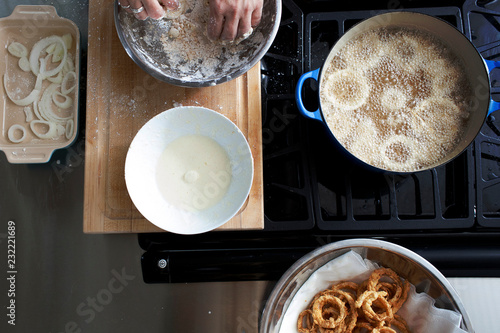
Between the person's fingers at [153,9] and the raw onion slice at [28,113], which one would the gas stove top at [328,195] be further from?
the raw onion slice at [28,113]

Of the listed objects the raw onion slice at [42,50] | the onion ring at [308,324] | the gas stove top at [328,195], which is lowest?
the onion ring at [308,324]

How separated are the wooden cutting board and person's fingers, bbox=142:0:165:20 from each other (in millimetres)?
120

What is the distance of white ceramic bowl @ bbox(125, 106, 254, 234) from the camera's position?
73cm

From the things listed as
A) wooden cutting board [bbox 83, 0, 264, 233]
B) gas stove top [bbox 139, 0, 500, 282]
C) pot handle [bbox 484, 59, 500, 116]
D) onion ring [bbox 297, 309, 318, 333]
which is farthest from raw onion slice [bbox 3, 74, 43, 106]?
pot handle [bbox 484, 59, 500, 116]

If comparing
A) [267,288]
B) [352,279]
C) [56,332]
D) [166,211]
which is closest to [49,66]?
[166,211]

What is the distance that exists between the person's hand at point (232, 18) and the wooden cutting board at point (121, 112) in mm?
89

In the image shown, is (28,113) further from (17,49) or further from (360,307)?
(360,307)

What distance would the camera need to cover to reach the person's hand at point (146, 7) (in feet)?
2.29

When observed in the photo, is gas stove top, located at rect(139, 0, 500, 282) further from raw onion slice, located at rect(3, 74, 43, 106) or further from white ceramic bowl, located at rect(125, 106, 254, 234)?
raw onion slice, located at rect(3, 74, 43, 106)

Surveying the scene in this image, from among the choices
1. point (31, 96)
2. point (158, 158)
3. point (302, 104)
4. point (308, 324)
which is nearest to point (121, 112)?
point (158, 158)

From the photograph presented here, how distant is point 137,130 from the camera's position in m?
0.79

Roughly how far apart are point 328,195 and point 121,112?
46 cm

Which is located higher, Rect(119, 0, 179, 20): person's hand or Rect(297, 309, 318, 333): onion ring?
Rect(119, 0, 179, 20): person's hand

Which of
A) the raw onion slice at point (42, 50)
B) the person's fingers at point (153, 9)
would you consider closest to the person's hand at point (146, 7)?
the person's fingers at point (153, 9)
